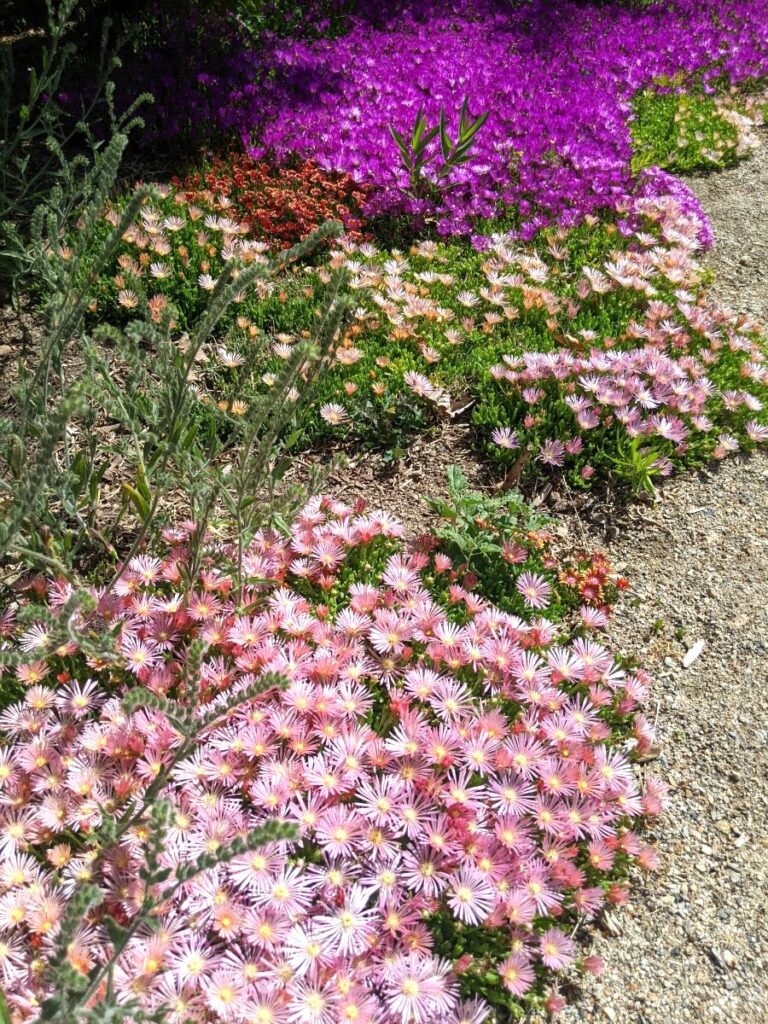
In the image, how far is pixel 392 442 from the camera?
11.6ft

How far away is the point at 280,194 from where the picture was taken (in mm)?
4621

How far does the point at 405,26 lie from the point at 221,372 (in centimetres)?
521

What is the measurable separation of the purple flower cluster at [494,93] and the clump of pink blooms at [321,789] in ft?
10.6

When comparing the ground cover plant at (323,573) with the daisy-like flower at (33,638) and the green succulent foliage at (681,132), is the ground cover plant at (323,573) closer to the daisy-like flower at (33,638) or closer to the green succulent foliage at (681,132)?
the daisy-like flower at (33,638)

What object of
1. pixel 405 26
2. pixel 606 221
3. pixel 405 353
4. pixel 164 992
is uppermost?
pixel 405 26

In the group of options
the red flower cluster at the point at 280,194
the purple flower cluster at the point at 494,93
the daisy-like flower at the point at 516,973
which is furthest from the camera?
the purple flower cluster at the point at 494,93

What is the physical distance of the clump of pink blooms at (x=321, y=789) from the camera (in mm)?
1721

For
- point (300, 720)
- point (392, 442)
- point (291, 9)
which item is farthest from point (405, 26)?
point (300, 720)

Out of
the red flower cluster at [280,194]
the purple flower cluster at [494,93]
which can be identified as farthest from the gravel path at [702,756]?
the red flower cluster at [280,194]

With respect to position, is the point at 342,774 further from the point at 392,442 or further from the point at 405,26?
the point at 405,26

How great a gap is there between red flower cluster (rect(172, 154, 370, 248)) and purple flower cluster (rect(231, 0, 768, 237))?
14 centimetres

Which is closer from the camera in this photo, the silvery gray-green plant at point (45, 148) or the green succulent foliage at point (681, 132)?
the silvery gray-green plant at point (45, 148)

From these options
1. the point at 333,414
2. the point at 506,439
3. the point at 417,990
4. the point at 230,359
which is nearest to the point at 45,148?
the point at 230,359

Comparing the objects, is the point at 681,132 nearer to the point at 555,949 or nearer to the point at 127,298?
the point at 127,298
